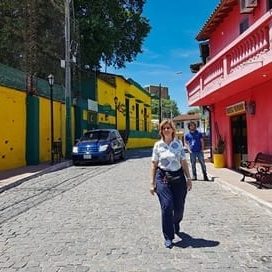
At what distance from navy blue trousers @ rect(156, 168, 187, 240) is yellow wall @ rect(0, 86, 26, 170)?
44.4 feet

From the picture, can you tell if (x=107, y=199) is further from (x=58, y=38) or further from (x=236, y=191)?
(x=58, y=38)

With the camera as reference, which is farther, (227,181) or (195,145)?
(195,145)

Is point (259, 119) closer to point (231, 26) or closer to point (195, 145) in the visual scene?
point (195, 145)

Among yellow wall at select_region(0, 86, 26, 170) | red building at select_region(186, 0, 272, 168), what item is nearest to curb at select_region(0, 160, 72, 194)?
yellow wall at select_region(0, 86, 26, 170)

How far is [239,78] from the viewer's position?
12883mm

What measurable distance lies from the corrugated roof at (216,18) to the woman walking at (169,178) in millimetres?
10538

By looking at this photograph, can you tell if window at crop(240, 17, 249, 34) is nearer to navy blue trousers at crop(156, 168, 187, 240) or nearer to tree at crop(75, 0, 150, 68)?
navy blue trousers at crop(156, 168, 187, 240)

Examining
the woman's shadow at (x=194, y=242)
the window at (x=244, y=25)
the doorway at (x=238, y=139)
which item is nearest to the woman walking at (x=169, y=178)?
the woman's shadow at (x=194, y=242)

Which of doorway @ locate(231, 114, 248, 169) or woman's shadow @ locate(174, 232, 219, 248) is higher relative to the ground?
doorway @ locate(231, 114, 248, 169)

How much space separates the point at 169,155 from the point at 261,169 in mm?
6249

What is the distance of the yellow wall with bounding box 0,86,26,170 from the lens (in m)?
19.7

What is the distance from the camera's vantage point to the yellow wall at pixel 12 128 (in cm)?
1969

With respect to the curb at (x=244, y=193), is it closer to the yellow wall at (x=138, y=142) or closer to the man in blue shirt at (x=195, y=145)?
the man in blue shirt at (x=195, y=145)

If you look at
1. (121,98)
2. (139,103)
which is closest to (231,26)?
(121,98)
